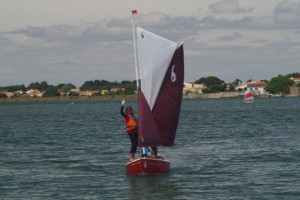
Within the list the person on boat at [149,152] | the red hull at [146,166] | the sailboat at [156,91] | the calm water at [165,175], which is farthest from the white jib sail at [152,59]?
the calm water at [165,175]

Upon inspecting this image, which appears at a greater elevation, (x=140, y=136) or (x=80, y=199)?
(x=140, y=136)

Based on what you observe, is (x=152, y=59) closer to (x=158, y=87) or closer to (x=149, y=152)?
(x=158, y=87)

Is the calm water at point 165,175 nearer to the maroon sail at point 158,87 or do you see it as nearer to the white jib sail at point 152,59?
the maroon sail at point 158,87

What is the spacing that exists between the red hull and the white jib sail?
7.97ft

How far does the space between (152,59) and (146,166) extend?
4834 millimetres

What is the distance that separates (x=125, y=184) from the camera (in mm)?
32344

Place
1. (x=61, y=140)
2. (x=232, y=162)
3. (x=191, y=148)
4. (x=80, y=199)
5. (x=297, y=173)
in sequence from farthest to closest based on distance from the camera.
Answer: (x=61, y=140)
(x=191, y=148)
(x=232, y=162)
(x=297, y=173)
(x=80, y=199)

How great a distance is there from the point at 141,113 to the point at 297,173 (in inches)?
331

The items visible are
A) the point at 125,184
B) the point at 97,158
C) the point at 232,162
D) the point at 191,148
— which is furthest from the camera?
the point at 191,148

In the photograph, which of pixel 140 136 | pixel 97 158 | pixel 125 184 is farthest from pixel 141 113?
pixel 97 158

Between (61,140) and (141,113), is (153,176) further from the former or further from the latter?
(61,140)

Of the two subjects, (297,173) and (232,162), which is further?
(232,162)

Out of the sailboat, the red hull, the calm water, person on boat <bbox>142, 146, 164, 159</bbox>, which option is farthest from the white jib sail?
the calm water

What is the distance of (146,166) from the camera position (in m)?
33.6
